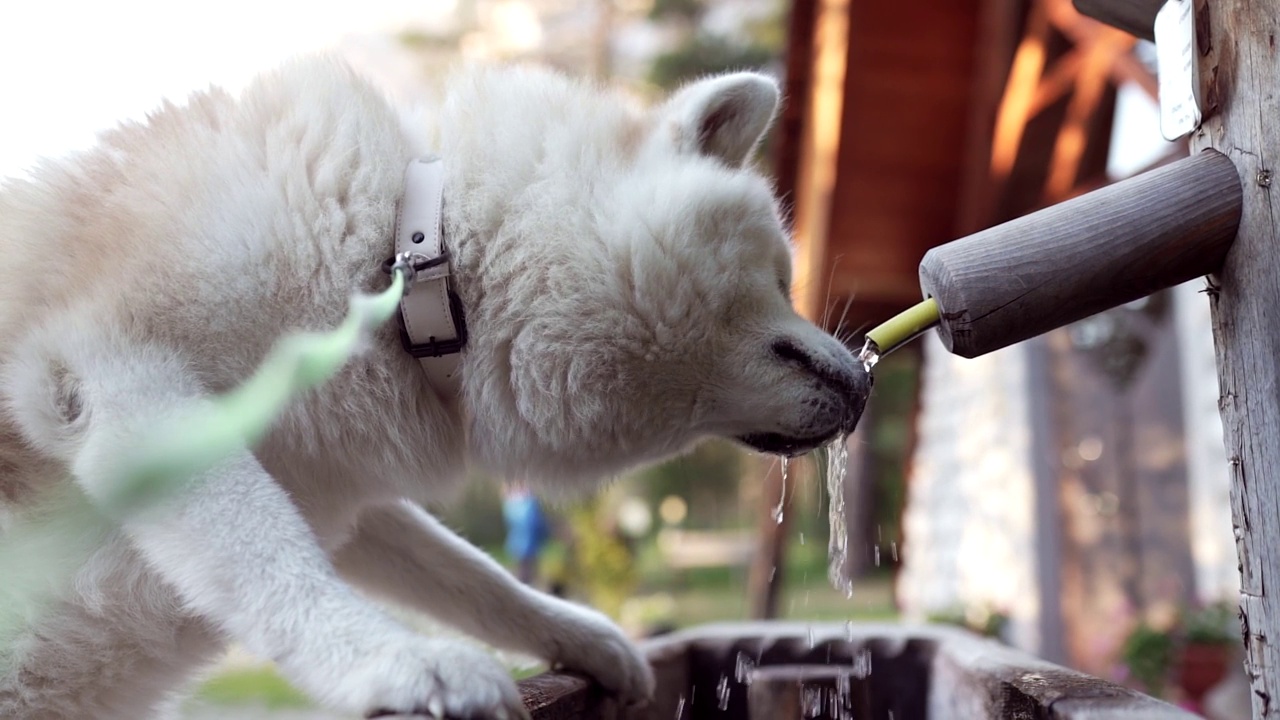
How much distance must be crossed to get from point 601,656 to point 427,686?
34.4 inches

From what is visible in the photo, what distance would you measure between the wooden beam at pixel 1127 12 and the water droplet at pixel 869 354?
2.25ft

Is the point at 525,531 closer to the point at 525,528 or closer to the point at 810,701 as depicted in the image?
the point at 525,528

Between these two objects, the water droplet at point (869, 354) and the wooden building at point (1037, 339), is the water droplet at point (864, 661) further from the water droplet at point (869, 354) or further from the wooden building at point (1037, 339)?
the wooden building at point (1037, 339)

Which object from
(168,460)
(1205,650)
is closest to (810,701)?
(168,460)

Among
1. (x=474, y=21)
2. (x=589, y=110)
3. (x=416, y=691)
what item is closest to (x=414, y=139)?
(x=589, y=110)

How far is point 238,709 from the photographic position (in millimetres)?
4984

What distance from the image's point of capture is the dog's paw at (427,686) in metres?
1.17

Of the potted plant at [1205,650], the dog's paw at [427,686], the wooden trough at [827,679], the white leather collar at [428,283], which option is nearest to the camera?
the dog's paw at [427,686]

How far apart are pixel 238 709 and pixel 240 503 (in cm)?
417

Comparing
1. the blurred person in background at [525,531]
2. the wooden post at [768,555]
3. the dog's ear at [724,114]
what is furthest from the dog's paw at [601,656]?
the blurred person in background at [525,531]

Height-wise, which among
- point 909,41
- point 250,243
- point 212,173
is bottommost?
point 250,243

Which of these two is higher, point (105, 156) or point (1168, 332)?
point (1168, 332)

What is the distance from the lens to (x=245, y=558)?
4.40 feet

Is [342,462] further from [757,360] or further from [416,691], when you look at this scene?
[757,360]
